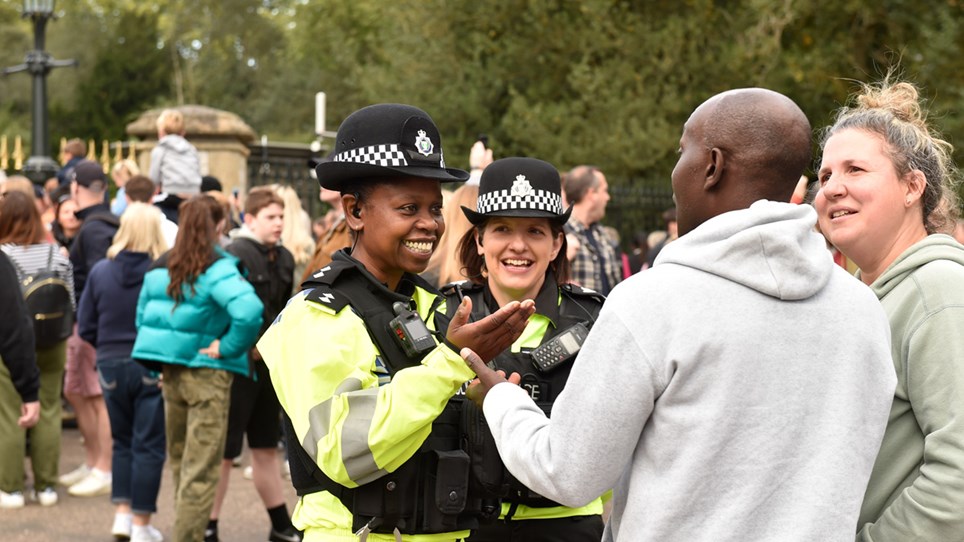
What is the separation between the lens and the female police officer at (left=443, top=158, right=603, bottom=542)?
396 centimetres

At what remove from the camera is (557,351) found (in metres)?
3.87

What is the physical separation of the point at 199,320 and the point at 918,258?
4776 mm

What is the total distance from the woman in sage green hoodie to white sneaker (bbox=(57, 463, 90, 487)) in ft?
24.2

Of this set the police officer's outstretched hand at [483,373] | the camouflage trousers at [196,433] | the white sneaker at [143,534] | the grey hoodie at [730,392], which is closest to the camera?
the grey hoodie at [730,392]

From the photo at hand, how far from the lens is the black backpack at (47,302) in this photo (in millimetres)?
8148

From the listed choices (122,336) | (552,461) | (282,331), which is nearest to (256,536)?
(122,336)

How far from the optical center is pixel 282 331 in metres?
3.04

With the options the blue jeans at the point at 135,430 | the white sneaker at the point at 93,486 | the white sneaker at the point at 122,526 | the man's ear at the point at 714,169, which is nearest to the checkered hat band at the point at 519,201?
the man's ear at the point at 714,169

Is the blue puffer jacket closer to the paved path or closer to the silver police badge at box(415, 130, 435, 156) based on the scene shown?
the paved path

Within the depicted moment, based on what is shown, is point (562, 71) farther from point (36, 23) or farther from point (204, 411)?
point (204, 411)

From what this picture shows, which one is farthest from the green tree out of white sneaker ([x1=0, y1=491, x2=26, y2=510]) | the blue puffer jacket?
the blue puffer jacket

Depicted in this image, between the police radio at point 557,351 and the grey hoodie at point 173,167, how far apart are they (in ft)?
23.3

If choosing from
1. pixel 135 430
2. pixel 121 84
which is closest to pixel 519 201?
pixel 135 430

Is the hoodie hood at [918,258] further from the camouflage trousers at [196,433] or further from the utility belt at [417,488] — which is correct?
the camouflage trousers at [196,433]
